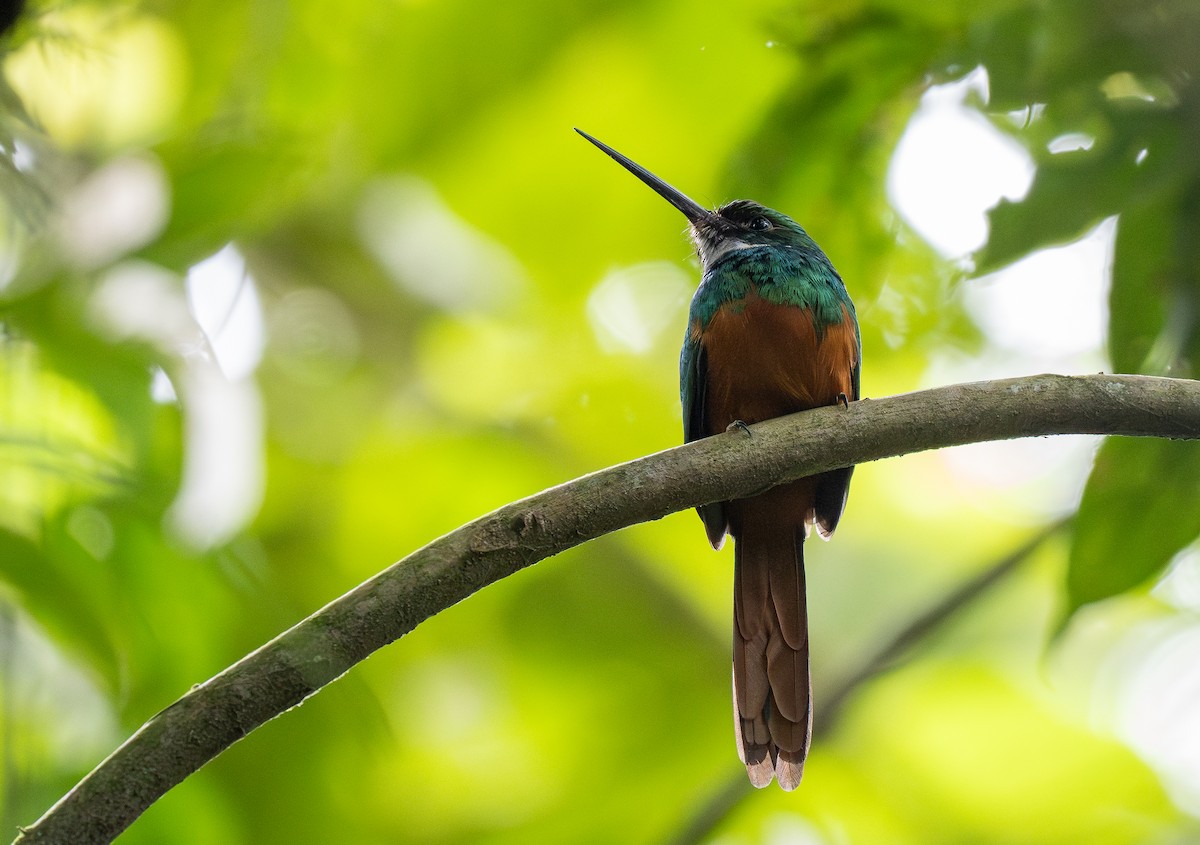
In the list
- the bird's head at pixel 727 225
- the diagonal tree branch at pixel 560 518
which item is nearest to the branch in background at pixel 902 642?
the bird's head at pixel 727 225

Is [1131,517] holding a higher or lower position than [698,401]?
lower

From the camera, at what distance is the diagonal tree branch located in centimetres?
143

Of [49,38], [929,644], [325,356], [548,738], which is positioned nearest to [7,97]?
[49,38]

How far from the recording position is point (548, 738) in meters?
3.48

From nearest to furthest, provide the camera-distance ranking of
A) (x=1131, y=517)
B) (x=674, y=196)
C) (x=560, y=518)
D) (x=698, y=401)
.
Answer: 1. (x=560, y=518)
2. (x=1131, y=517)
3. (x=698, y=401)
4. (x=674, y=196)

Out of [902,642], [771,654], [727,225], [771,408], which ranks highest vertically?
[727,225]

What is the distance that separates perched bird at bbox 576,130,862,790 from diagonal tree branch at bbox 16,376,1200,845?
0.82m

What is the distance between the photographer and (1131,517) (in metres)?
2.16

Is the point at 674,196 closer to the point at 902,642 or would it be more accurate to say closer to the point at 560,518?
the point at 902,642

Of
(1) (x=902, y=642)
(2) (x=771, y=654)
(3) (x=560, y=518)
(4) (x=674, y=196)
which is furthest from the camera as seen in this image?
(4) (x=674, y=196)

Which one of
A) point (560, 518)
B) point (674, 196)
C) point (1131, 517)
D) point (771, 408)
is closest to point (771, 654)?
point (771, 408)

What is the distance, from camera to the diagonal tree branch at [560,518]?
143 cm

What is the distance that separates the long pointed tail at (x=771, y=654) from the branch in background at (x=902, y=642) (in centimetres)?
43

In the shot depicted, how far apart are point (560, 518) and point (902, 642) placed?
1.64 m
